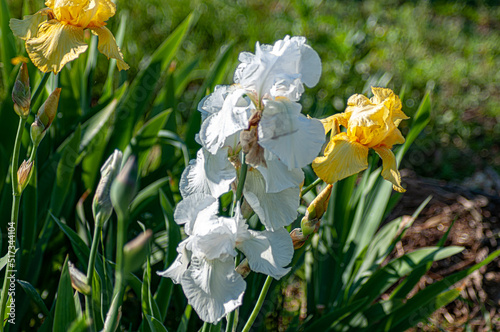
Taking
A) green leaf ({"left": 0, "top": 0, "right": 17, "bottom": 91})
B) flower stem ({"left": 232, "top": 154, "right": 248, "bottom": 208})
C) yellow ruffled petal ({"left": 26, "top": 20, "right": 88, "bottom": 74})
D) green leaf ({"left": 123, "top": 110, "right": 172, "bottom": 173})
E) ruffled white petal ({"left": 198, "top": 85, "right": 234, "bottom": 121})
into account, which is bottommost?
green leaf ({"left": 123, "top": 110, "right": 172, "bottom": 173})

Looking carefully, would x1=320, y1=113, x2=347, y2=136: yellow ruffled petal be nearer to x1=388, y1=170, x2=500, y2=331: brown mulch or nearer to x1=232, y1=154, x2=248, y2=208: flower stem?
x1=232, y1=154, x2=248, y2=208: flower stem

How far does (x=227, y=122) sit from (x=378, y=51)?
8.86ft

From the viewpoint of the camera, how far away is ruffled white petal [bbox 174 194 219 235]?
2.02 ft

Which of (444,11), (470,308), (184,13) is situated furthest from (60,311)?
(444,11)

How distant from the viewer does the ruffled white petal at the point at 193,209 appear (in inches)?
24.3

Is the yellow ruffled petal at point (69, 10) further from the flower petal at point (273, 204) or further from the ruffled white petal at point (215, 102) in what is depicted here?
the flower petal at point (273, 204)

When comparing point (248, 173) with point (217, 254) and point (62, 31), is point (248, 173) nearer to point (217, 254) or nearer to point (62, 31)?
point (217, 254)

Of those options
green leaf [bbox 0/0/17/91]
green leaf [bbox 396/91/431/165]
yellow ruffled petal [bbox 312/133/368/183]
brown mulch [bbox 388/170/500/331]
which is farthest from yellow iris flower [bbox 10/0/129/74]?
brown mulch [bbox 388/170/500/331]

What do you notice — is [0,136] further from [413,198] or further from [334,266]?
[413,198]

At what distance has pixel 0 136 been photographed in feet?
4.19

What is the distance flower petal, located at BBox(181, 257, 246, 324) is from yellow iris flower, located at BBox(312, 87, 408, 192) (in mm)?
219

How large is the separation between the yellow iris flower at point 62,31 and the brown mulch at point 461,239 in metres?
1.23

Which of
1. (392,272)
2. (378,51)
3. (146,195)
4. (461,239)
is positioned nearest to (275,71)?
(146,195)

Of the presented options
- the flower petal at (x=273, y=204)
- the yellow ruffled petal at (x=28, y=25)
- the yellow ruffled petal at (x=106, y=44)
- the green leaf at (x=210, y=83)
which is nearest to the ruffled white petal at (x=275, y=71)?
the flower petal at (x=273, y=204)
